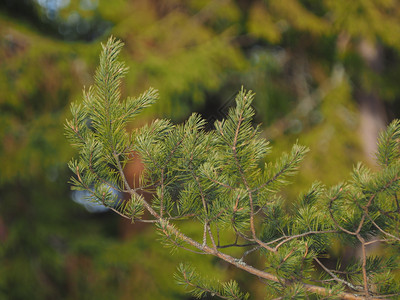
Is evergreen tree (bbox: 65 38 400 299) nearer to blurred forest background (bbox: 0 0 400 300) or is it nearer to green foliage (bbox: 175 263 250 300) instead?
green foliage (bbox: 175 263 250 300)

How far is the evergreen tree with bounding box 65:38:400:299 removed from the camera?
1.08 m

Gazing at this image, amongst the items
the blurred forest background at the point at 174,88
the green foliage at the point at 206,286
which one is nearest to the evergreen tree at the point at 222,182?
the green foliage at the point at 206,286

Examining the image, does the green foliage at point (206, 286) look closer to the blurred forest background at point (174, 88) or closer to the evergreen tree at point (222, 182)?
the evergreen tree at point (222, 182)

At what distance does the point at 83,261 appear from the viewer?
5.18m

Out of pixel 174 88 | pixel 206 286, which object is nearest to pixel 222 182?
pixel 206 286

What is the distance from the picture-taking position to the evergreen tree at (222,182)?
1.08 m

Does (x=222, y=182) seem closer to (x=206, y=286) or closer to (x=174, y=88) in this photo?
(x=206, y=286)

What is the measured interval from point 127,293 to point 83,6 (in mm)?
2754

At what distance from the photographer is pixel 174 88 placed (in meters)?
4.11

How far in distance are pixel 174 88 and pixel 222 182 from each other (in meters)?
3.08

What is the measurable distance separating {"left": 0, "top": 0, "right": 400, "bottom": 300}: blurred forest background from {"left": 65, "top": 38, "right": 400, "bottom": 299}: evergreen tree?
2769 millimetres

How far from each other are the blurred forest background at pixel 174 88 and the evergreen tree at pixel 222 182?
9.09 feet

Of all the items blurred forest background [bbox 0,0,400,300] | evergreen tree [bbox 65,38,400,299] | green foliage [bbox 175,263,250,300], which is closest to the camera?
evergreen tree [bbox 65,38,400,299]

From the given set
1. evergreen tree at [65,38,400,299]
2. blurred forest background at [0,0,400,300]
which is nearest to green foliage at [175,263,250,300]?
evergreen tree at [65,38,400,299]
